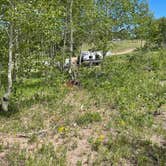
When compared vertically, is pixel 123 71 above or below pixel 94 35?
below

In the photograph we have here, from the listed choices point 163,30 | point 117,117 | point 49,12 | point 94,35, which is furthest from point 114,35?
point 163,30

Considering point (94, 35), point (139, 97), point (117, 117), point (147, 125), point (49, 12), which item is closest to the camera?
point (147, 125)

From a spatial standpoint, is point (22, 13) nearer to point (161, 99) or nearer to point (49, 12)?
point (49, 12)

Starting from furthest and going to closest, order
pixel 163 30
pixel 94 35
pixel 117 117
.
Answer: pixel 163 30 < pixel 94 35 < pixel 117 117

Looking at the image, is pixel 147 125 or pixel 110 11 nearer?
pixel 147 125

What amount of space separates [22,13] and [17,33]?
40.8 inches

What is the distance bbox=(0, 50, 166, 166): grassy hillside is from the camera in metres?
10.1

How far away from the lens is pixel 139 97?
1666 cm

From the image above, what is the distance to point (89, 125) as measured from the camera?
12852 mm

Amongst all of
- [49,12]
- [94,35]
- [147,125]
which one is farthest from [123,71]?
[147,125]

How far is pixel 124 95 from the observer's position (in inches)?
675

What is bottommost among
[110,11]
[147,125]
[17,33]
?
[147,125]

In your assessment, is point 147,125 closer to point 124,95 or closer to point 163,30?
→ point 124,95

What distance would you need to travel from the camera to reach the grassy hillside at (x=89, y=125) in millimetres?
10078
